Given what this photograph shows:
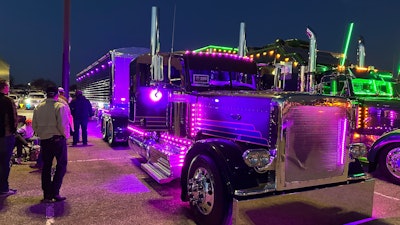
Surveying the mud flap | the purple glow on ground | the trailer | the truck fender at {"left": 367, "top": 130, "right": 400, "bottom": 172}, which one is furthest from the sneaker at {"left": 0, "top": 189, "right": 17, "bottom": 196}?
the truck fender at {"left": 367, "top": 130, "right": 400, "bottom": 172}

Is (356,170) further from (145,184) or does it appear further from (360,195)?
(145,184)

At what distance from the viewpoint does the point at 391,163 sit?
7312 millimetres

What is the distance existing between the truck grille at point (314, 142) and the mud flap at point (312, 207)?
22 centimetres

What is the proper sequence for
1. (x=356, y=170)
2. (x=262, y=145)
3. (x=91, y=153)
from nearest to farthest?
(x=262, y=145) → (x=356, y=170) → (x=91, y=153)

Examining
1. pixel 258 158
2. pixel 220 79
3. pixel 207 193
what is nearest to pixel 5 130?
pixel 207 193

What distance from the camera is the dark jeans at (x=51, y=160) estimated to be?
5.36 metres

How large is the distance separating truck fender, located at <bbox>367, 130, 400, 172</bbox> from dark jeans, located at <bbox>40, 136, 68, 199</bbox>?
6.07m

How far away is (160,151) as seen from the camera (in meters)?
6.26

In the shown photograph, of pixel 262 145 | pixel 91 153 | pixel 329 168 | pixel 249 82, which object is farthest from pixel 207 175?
pixel 91 153

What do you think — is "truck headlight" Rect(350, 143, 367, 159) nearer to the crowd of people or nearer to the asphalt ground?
the asphalt ground

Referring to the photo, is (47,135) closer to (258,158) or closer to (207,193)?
(207,193)

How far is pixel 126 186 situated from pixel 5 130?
2180mm

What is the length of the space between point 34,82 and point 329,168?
124710mm

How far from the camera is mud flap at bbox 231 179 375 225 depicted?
3885mm
